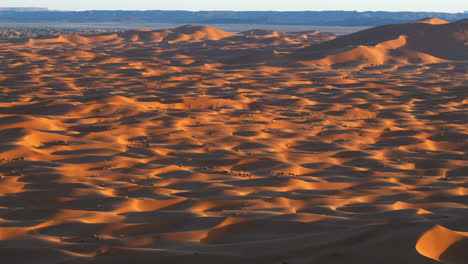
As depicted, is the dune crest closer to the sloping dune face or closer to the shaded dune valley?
the shaded dune valley

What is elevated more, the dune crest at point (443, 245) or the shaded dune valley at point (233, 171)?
the dune crest at point (443, 245)

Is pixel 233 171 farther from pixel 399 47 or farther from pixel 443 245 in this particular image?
pixel 399 47

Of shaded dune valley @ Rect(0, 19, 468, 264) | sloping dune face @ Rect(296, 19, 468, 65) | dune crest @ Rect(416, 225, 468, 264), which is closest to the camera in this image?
dune crest @ Rect(416, 225, 468, 264)

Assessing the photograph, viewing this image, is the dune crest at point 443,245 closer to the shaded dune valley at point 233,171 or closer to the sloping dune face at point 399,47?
the shaded dune valley at point 233,171

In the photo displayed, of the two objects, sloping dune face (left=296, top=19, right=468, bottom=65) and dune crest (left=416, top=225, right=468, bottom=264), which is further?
sloping dune face (left=296, top=19, right=468, bottom=65)

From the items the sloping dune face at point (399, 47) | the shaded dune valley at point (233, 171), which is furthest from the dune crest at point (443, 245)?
the sloping dune face at point (399, 47)

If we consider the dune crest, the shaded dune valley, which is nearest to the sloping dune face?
the shaded dune valley

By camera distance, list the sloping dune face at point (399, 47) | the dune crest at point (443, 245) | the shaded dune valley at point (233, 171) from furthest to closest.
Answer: the sloping dune face at point (399, 47) < the shaded dune valley at point (233, 171) < the dune crest at point (443, 245)
